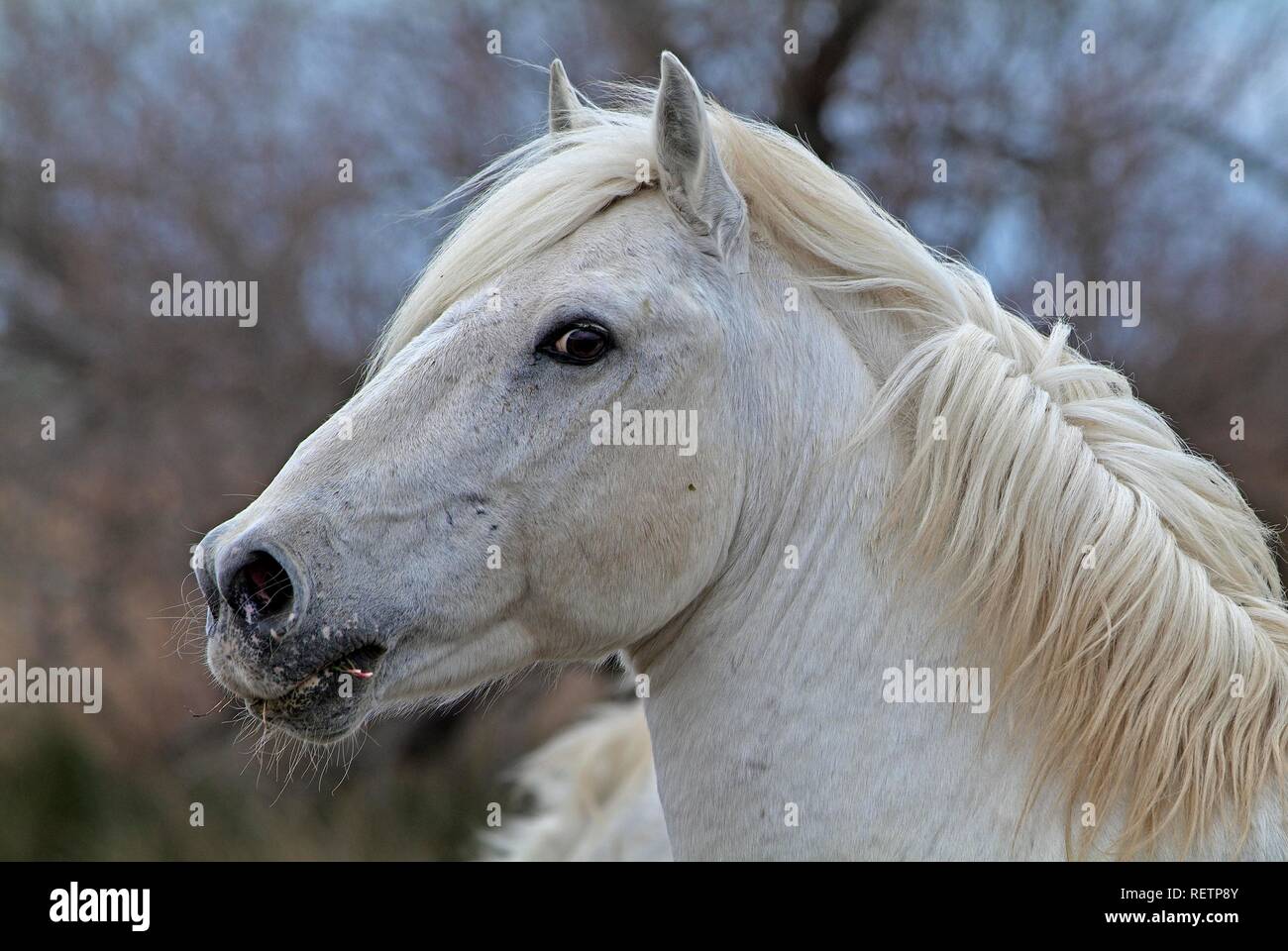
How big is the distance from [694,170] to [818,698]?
1.10 m

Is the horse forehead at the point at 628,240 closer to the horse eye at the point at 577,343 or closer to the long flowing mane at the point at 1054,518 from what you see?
the long flowing mane at the point at 1054,518

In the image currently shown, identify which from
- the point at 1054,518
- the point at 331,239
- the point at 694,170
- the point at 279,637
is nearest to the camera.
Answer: the point at 279,637

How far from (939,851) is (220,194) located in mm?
6749

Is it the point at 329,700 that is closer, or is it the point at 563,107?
the point at 329,700

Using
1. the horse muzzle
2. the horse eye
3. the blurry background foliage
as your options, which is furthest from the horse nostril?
the blurry background foliage

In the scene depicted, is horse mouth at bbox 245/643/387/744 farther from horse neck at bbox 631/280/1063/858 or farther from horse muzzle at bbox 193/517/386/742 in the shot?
horse neck at bbox 631/280/1063/858

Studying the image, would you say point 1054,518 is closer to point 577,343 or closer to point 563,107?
point 577,343

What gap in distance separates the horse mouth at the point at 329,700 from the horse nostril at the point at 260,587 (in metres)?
0.15

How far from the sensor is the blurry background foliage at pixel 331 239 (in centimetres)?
672

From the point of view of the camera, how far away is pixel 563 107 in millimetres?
2812

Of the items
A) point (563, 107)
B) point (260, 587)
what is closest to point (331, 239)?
point (563, 107)

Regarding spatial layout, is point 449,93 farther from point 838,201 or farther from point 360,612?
point 360,612

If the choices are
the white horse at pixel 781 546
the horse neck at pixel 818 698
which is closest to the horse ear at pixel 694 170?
the white horse at pixel 781 546

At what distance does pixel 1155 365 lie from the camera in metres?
6.79
